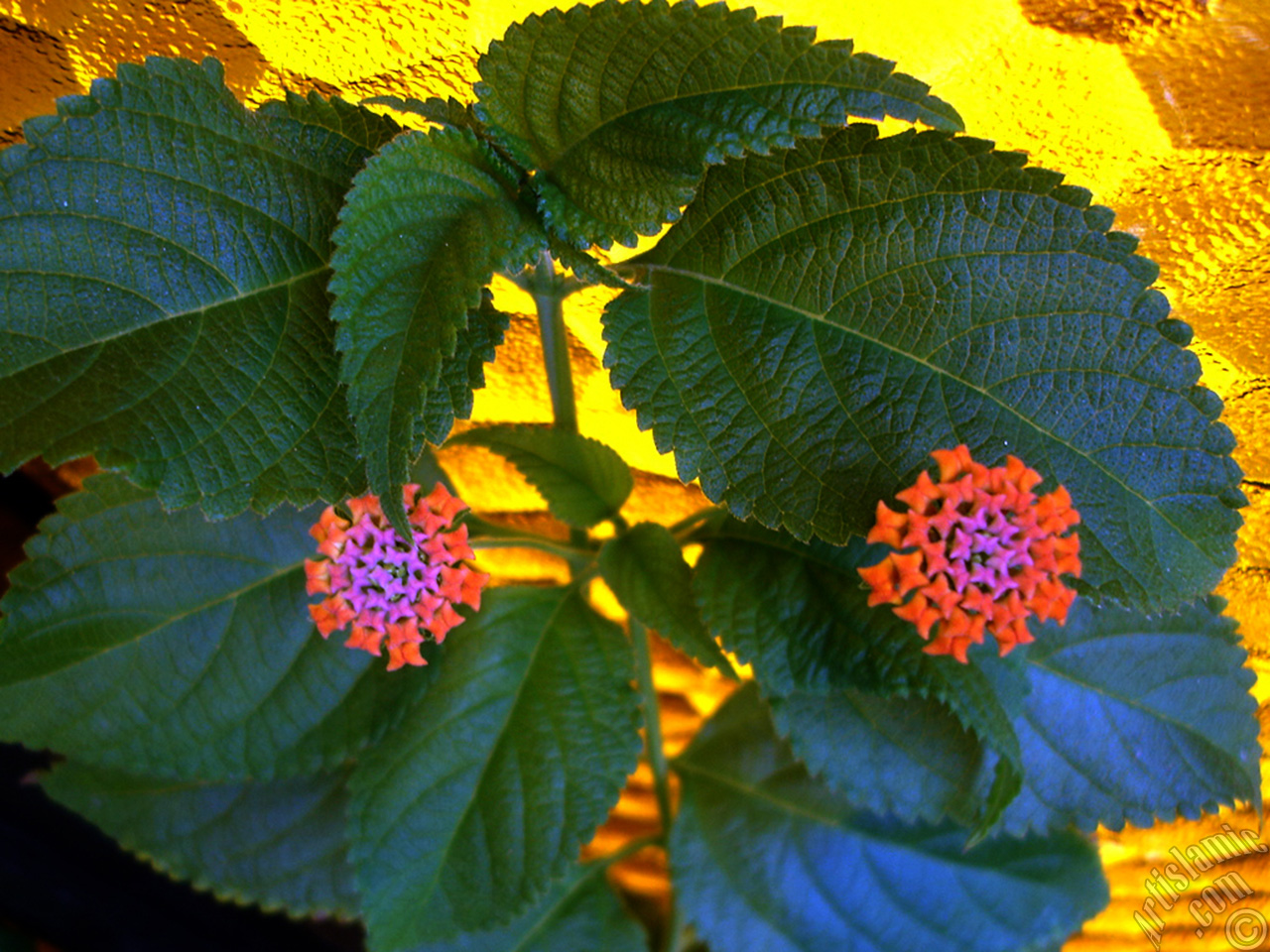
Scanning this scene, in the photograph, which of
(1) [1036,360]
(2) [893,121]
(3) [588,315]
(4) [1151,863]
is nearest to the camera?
(1) [1036,360]

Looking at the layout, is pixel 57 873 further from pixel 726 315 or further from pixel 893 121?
pixel 893 121

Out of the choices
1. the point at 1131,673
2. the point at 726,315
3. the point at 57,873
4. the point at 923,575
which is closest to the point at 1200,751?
the point at 1131,673

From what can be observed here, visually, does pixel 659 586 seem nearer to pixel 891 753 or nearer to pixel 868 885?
Answer: pixel 891 753

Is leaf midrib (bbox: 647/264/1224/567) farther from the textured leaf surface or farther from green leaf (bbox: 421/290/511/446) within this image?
the textured leaf surface

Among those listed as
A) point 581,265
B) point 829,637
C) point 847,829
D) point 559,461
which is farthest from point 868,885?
point 581,265

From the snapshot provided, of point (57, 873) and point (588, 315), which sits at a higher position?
point (588, 315)

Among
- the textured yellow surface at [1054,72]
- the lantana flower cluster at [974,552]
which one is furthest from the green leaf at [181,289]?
the lantana flower cluster at [974,552]

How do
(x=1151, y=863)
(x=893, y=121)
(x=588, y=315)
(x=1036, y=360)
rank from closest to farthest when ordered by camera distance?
(x=1036, y=360)
(x=893, y=121)
(x=588, y=315)
(x=1151, y=863)
